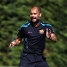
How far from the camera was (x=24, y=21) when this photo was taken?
33.5 feet

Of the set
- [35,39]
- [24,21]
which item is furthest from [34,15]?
[24,21]

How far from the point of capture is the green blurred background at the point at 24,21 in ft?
31.9

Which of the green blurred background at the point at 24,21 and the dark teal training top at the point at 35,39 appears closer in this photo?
the dark teal training top at the point at 35,39

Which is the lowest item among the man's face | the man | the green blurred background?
the green blurred background

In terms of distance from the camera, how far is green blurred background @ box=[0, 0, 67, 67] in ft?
31.9

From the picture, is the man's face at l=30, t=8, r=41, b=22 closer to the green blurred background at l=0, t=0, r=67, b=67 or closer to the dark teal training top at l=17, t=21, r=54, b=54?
the dark teal training top at l=17, t=21, r=54, b=54

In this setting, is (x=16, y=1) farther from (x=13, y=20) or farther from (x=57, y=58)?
(x=57, y=58)

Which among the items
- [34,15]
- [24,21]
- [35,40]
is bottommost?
[24,21]

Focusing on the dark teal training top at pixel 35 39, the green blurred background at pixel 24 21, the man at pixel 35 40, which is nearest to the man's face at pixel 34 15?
the man at pixel 35 40

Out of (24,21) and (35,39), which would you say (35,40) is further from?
(24,21)

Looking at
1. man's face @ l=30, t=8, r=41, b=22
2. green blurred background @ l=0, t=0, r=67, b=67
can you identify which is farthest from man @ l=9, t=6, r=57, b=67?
green blurred background @ l=0, t=0, r=67, b=67

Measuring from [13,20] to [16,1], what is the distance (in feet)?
1.96

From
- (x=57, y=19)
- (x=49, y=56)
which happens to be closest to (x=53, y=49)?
(x=49, y=56)

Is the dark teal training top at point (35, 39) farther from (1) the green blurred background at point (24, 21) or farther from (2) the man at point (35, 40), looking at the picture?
(1) the green blurred background at point (24, 21)
